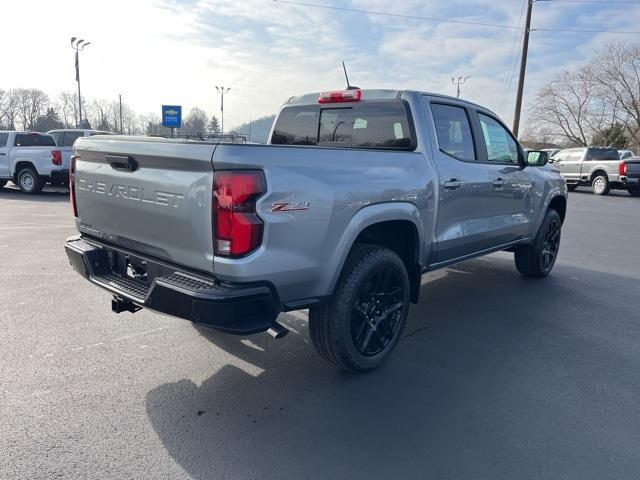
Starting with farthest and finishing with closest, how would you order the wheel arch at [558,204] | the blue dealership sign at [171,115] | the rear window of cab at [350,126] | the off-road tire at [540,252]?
the blue dealership sign at [171,115], the wheel arch at [558,204], the off-road tire at [540,252], the rear window of cab at [350,126]

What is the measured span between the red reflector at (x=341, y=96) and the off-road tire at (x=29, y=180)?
A: 13.0 m

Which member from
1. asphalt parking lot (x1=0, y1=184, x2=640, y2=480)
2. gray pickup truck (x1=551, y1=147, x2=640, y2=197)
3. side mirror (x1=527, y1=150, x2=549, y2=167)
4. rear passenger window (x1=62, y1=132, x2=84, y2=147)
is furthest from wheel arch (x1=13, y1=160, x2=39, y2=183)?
gray pickup truck (x1=551, y1=147, x2=640, y2=197)

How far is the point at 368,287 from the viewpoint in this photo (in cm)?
354

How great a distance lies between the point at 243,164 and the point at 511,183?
11.7 ft

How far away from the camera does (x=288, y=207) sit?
276cm

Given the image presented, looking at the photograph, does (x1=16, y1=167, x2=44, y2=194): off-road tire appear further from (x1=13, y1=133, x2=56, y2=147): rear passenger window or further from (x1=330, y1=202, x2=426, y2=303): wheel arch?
(x1=330, y1=202, x2=426, y2=303): wheel arch

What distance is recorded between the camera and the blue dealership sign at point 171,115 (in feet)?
94.1

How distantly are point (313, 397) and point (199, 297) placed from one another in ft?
3.72

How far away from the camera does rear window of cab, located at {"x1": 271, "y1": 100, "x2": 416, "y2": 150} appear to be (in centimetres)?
410

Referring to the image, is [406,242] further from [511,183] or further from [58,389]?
[58,389]

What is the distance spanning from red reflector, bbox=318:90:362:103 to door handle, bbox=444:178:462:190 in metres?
1.06

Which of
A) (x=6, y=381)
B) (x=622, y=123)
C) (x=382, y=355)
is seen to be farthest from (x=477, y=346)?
(x=622, y=123)

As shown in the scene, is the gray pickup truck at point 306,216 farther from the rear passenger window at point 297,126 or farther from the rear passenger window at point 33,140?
the rear passenger window at point 33,140

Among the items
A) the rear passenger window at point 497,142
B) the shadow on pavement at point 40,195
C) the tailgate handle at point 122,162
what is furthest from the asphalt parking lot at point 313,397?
the shadow on pavement at point 40,195
